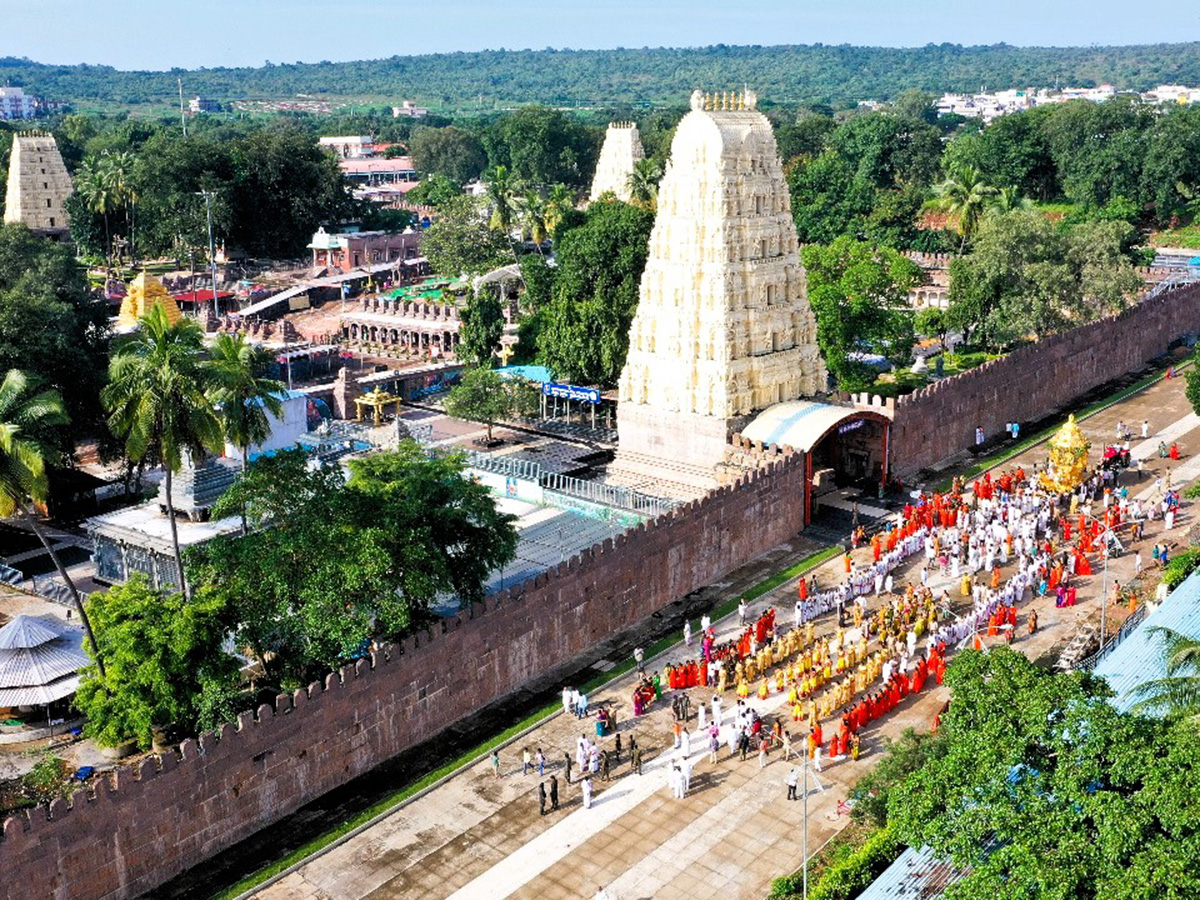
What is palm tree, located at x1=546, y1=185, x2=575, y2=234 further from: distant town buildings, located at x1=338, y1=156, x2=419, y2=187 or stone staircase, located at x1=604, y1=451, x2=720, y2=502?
distant town buildings, located at x1=338, y1=156, x2=419, y2=187

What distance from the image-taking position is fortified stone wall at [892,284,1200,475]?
54.6 m

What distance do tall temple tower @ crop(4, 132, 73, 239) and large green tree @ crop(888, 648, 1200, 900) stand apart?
109 meters

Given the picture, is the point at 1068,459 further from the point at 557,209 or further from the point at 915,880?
the point at 557,209

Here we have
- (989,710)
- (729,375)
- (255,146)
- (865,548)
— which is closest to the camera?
(989,710)

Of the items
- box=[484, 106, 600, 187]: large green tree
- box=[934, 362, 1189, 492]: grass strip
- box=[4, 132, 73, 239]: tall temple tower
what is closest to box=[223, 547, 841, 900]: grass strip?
box=[934, 362, 1189, 492]: grass strip

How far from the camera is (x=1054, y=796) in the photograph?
20.0 meters

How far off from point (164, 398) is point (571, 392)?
2902 centimetres

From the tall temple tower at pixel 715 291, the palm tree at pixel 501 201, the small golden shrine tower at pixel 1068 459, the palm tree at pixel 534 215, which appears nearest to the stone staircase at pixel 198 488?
the tall temple tower at pixel 715 291

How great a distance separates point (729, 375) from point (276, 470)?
69.1 feet

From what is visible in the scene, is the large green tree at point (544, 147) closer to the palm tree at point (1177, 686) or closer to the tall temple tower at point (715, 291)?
the tall temple tower at point (715, 291)

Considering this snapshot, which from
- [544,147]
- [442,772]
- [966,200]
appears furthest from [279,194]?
[442,772]

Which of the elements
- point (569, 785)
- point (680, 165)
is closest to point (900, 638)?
point (569, 785)

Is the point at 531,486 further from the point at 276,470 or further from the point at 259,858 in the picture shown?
the point at 259,858

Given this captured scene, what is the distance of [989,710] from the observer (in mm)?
21312
